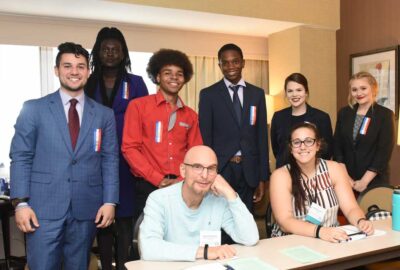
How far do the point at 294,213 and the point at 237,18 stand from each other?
298 centimetres

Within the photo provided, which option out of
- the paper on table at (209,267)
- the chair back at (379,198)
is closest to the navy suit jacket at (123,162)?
the paper on table at (209,267)

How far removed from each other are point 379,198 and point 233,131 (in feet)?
3.62

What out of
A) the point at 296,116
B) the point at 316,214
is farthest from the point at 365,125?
the point at 316,214

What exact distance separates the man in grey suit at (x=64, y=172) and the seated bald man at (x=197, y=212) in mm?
510

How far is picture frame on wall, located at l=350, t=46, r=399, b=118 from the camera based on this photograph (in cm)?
467

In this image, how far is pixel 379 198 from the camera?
2770mm

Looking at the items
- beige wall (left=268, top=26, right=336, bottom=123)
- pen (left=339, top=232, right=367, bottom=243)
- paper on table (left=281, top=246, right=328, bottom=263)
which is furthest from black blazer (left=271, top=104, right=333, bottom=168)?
beige wall (left=268, top=26, right=336, bottom=123)

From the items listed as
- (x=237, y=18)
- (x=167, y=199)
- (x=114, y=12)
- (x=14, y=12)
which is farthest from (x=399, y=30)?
(x=14, y=12)

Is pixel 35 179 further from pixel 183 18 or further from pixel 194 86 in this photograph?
pixel 194 86

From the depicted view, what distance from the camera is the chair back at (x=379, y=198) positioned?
107 inches

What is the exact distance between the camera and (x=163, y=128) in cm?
265

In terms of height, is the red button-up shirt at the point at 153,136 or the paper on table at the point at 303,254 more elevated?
the red button-up shirt at the point at 153,136

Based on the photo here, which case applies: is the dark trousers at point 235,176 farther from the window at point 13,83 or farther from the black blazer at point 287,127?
the window at point 13,83

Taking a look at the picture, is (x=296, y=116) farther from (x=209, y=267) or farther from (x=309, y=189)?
(x=209, y=267)
